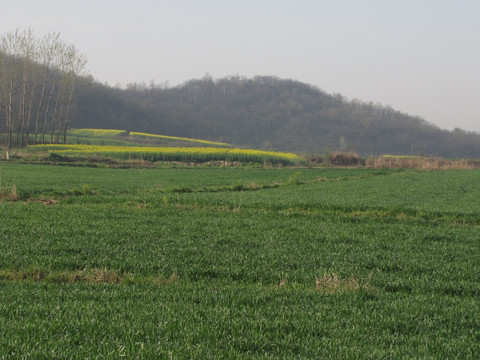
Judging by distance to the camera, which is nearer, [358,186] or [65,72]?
[358,186]

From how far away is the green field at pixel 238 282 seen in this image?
6.15m

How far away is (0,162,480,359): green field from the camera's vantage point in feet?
20.2

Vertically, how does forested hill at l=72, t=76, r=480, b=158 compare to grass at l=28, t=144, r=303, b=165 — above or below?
above

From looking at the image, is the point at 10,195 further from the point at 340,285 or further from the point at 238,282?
the point at 340,285

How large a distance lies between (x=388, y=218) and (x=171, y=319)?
16.6m

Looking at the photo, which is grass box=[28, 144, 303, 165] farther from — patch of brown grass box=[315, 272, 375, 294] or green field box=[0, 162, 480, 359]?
patch of brown grass box=[315, 272, 375, 294]

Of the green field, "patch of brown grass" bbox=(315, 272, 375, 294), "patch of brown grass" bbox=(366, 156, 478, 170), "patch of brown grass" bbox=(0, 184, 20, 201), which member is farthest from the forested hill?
"patch of brown grass" bbox=(315, 272, 375, 294)

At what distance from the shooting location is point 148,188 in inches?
1355

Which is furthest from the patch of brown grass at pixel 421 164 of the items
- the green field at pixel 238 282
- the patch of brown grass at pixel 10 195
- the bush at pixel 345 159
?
the patch of brown grass at pixel 10 195

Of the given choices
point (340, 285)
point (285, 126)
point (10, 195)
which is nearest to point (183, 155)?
point (10, 195)

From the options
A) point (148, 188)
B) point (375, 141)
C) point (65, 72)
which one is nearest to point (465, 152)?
point (375, 141)

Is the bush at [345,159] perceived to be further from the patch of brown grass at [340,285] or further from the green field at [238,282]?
the patch of brown grass at [340,285]

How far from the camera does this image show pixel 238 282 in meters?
10.5

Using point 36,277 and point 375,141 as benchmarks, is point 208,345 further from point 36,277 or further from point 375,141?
point 375,141
